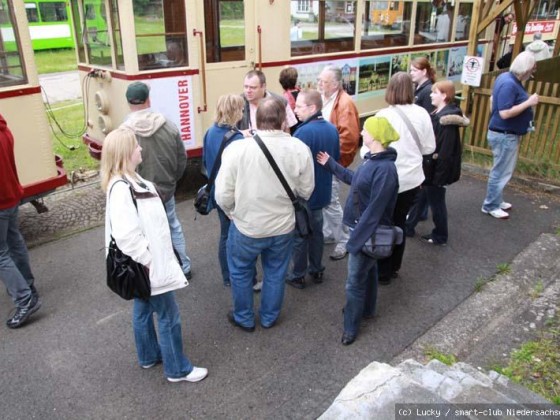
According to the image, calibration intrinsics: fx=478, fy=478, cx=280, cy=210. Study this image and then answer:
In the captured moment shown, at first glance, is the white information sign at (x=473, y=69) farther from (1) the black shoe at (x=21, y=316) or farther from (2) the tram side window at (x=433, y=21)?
(1) the black shoe at (x=21, y=316)

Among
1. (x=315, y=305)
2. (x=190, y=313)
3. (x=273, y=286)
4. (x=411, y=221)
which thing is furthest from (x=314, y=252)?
(x=411, y=221)

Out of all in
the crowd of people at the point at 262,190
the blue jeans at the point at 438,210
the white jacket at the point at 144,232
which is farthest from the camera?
the blue jeans at the point at 438,210

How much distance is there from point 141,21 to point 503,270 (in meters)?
4.56

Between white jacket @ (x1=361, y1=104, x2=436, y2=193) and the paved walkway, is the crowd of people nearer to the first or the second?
white jacket @ (x1=361, y1=104, x2=436, y2=193)

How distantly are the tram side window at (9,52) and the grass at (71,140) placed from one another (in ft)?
10.1

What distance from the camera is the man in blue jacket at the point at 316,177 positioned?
3.70 m

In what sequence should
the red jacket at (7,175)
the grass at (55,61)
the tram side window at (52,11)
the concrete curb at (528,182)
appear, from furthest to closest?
1. the tram side window at (52,11)
2. the grass at (55,61)
3. the concrete curb at (528,182)
4. the red jacket at (7,175)

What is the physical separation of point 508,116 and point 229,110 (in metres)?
3.12

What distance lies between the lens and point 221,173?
3146 mm

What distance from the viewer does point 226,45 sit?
6.00m

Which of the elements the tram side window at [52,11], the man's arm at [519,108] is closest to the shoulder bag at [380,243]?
the man's arm at [519,108]

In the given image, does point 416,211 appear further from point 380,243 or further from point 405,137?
point 380,243

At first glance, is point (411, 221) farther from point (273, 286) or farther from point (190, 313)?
point (190, 313)

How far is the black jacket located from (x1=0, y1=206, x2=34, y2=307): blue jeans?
360cm
